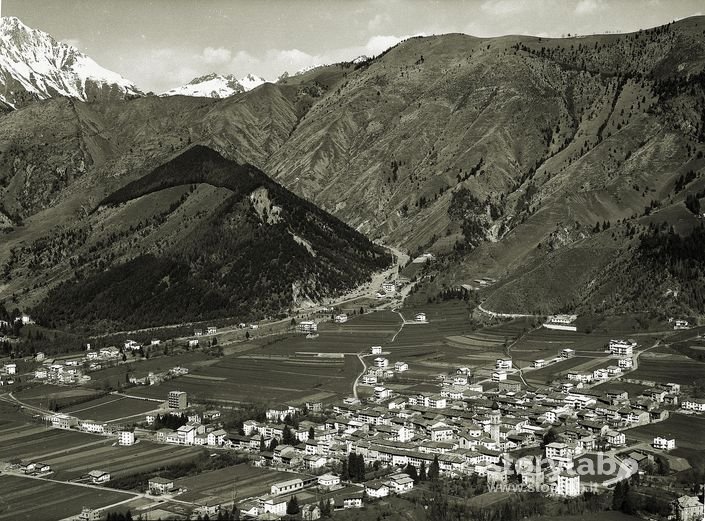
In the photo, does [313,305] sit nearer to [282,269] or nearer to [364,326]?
[282,269]

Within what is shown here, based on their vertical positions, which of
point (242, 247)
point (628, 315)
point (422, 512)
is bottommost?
point (422, 512)

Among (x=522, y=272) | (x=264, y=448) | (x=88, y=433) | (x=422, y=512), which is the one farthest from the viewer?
(x=522, y=272)

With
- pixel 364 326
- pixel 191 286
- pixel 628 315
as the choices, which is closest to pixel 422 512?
pixel 628 315

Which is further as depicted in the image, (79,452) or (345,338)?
(345,338)

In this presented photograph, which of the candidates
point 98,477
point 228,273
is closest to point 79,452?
point 98,477

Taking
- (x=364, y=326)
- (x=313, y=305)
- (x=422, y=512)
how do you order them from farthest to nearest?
(x=313, y=305) < (x=364, y=326) < (x=422, y=512)

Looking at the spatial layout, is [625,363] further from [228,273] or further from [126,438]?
[228,273]

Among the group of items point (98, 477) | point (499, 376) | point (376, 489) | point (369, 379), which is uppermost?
point (369, 379)
